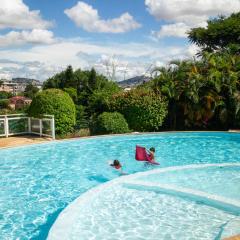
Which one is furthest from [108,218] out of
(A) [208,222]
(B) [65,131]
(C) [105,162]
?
(B) [65,131]

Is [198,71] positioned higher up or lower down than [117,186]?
higher up

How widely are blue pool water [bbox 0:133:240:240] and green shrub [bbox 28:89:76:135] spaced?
184 cm

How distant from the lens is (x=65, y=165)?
14.9m

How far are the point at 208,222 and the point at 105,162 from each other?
7.14 m

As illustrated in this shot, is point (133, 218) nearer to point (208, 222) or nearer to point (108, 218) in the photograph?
point (108, 218)

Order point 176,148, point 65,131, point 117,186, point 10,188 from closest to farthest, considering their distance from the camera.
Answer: point 117,186 → point 10,188 → point 176,148 → point 65,131

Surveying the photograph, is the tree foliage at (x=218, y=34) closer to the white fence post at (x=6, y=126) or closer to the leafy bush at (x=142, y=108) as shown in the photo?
the leafy bush at (x=142, y=108)

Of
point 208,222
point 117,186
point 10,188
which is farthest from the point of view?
point 10,188

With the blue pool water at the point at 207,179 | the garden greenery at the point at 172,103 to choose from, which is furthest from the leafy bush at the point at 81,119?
the blue pool water at the point at 207,179

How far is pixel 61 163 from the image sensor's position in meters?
15.3

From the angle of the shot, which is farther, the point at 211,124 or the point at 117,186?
the point at 211,124

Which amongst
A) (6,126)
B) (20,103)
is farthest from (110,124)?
(20,103)

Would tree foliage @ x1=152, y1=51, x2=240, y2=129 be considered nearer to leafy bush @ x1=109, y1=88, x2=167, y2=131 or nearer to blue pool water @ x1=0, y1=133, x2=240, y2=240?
leafy bush @ x1=109, y1=88, x2=167, y2=131

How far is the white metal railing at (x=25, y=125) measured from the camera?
20.3m
